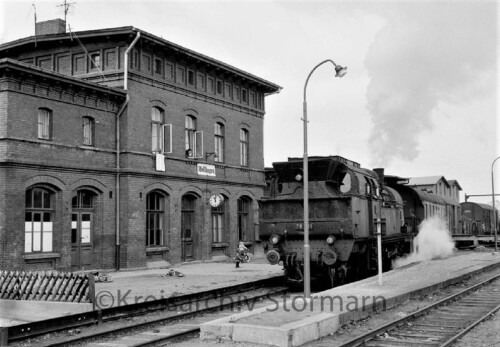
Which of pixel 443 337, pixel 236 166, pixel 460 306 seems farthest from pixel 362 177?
pixel 236 166

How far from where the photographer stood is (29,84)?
1959cm

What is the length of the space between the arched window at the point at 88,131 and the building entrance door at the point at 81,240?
2.73m

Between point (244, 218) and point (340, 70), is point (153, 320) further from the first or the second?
point (244, 218)

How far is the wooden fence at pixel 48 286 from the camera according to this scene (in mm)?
12430

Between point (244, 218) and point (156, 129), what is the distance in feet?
27.1

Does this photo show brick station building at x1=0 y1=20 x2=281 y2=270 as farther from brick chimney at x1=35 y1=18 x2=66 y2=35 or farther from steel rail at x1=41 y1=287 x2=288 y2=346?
steel rail at x1=41 y1=287 x2=288 y2=346

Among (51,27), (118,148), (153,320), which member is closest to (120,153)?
(118,148)

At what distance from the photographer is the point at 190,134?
26984 mm

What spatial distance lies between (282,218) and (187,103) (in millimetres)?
11678

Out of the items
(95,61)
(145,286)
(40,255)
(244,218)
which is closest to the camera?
(145,286)

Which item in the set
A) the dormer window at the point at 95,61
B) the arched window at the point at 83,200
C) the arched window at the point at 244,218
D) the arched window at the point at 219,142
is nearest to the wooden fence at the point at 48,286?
the arched window at the point at 83,200

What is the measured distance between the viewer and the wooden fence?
40.8 feet

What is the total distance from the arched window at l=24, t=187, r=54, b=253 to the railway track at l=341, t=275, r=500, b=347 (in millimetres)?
13227

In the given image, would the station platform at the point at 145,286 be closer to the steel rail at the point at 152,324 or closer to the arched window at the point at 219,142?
the steel rail at the point at 152,324
